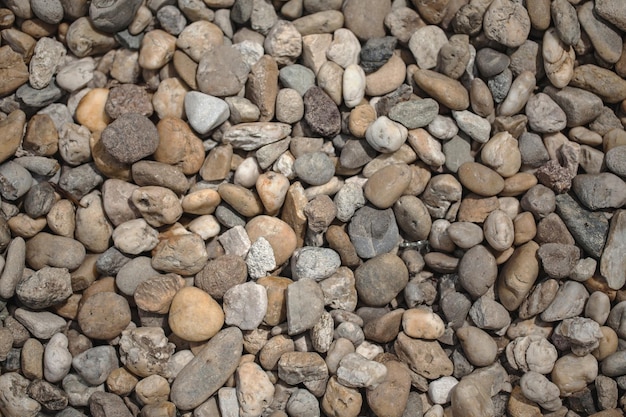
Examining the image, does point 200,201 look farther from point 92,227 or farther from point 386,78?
point 386,78

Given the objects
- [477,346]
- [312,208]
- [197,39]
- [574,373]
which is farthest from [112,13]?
[574,373]

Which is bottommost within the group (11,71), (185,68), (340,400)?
(340,400)

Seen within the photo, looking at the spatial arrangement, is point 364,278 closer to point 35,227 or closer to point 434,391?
point 434,391

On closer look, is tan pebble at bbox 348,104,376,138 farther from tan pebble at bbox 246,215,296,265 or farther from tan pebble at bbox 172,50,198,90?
tan pebble at bbox 172,50,198,90

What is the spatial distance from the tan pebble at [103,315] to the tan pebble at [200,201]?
367mm

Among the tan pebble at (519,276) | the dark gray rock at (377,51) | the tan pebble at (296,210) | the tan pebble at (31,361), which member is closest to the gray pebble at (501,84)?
the dark gray rock at (377,51)

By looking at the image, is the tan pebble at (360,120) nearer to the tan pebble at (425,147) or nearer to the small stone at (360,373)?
the tan pebble at (425,147)

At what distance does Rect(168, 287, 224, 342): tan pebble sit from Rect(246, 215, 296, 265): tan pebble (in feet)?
0.87

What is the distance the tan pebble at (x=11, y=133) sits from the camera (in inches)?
83.2

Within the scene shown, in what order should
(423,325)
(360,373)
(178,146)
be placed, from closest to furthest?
(360,373), (423,325), (178,146)

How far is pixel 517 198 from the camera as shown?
2.20 m

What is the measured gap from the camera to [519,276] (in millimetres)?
2057

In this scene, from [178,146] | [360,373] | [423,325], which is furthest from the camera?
[178,146]

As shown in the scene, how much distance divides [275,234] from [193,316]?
1.23 ft
